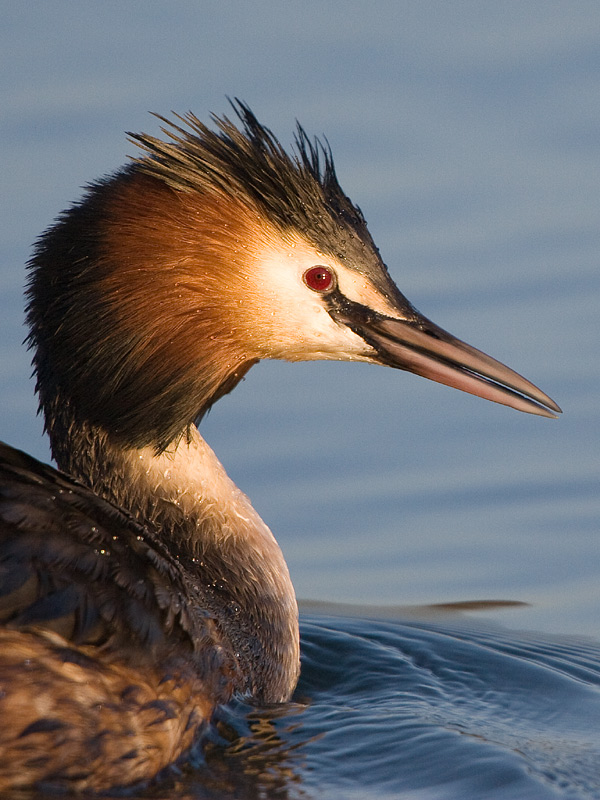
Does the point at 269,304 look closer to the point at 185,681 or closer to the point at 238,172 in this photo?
the point at 238,172

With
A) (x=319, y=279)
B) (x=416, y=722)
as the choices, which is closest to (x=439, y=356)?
(x=319, y=279)

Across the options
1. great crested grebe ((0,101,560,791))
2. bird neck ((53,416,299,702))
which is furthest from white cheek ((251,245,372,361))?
bird neck ((53,416,299,702))

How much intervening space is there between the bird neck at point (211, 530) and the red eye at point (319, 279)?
2.60ft

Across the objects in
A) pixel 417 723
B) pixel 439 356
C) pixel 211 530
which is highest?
pixel 439 356

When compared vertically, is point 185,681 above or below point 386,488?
below

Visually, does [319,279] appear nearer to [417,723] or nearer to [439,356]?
[439,356]

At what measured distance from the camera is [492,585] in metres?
8.63

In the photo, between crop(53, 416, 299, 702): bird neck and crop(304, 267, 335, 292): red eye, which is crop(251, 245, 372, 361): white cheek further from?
crop(53, 416, 299, 702): bird neck

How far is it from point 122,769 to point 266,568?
158cm

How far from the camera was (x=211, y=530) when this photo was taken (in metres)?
7.50

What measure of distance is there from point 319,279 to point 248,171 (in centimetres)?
52

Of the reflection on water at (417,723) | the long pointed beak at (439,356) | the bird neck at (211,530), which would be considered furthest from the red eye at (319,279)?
the reflection on water at (417,723)

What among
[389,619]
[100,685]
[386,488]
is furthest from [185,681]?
[386,488]

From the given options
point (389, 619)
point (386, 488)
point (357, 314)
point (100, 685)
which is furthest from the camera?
point (386, 488)
